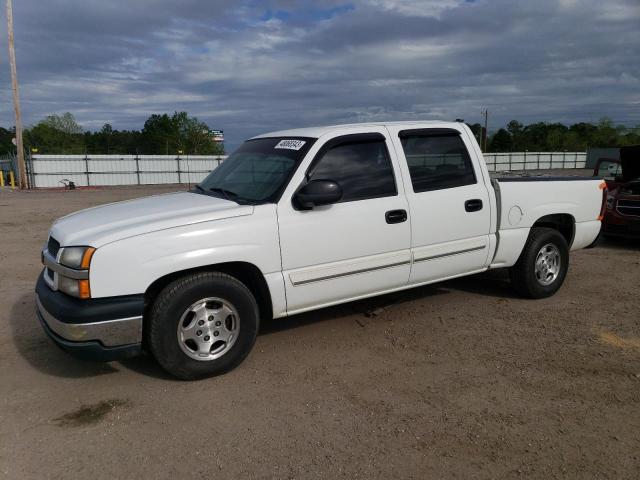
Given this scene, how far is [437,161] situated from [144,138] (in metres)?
98.2

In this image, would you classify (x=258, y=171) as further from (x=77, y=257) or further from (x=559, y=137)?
(x=559, y=137)

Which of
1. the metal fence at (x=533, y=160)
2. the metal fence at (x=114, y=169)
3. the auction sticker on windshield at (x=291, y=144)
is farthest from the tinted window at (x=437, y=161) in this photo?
the metal fence at (x=533, y=160)

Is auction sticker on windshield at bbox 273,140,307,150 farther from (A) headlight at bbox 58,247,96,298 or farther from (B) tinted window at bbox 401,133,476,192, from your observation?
(A) headlight at bbox 58,247,96,298

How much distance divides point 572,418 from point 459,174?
251 centimetres

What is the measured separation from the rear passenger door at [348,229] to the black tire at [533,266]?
1653 mm

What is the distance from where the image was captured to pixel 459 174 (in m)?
5.08

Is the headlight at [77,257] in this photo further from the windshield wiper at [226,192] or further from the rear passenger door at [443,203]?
the rear passenger door at [443,203]

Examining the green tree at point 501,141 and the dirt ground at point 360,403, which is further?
the green tree at point 501,141

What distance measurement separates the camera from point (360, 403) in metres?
3.56

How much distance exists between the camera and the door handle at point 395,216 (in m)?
4.48

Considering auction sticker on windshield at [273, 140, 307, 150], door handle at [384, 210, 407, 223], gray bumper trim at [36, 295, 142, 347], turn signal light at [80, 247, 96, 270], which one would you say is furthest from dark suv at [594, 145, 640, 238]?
turn signal light at [80, 247, 96, 270]

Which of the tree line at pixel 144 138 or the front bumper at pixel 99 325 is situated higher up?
the tree line at pixel 144 138

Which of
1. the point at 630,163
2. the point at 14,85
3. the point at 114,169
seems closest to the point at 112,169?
the point at 114,169

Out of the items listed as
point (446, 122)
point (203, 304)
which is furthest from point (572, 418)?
point (446, 122)
